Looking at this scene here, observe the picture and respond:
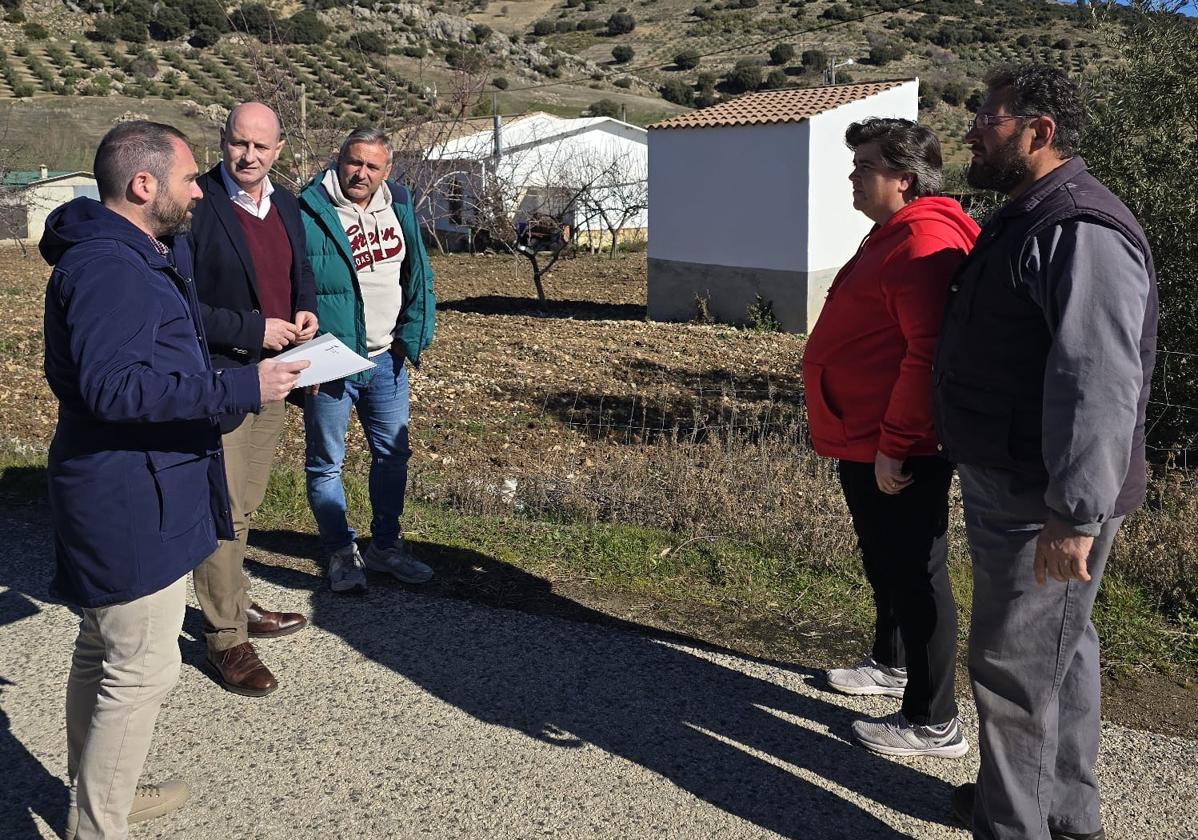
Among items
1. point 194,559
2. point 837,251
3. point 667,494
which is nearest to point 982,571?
point 194,559

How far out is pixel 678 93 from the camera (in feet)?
219

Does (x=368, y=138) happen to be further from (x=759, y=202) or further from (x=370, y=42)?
(x=370, y=42)

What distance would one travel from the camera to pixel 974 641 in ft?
9.73

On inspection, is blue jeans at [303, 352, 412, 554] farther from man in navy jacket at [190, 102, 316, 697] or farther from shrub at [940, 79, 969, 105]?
shrub at [940, 79, 969, 105]

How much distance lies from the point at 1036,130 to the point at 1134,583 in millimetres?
2950

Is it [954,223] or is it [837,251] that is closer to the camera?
[954,223]

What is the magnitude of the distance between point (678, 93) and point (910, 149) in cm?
6620

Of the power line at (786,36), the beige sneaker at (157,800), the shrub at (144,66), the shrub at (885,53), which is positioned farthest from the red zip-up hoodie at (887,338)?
the power line at (786,36)

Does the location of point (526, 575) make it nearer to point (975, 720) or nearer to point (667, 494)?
point (667, 494)

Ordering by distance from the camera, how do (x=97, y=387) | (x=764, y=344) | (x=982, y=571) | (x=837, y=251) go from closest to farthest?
(x=97, y=387) < (x=982, y=571) < (x=764, y=344) < (x=837, y=251)

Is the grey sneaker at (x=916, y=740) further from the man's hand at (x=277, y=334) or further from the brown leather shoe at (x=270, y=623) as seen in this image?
the man's hand at (x=277, y=334)

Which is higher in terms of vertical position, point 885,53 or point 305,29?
point 305,29

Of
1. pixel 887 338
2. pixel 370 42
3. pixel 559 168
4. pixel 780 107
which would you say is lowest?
pixel 887 338

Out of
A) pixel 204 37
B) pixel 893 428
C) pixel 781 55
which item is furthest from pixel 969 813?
pixel 781 55
